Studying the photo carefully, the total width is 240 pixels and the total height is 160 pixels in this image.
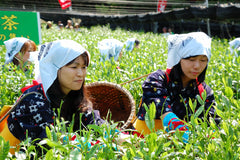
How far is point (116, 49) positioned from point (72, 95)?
87.4 inches

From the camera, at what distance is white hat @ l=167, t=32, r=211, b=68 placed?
189cm

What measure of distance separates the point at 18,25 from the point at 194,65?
366cm

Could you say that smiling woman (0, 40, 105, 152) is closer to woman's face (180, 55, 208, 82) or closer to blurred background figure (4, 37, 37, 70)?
woman's face (180, 55, 208, 82)

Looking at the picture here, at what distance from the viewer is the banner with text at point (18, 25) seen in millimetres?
4609

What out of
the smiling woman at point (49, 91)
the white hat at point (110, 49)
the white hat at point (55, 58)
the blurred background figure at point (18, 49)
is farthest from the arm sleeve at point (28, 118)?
the white hat at point (110, 49)

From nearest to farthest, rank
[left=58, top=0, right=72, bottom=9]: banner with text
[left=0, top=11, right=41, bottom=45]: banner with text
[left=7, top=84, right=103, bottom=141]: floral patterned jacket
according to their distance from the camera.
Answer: [left=7, top=84, right=103, bottom=141]: floral patterned jacket → [left=0, top=11, right=41, bottom=45]: banner with text → [left=58, top=0, right=72, bottom=9]: banner with text

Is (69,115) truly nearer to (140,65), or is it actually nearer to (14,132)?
(14,132)

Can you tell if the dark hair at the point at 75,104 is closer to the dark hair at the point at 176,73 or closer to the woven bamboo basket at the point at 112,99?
the woven bamboo basket at the point at 112,99

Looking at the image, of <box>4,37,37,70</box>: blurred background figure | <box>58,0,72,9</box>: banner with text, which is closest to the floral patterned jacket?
<box>4,37,37,70</box>: blurred background figure

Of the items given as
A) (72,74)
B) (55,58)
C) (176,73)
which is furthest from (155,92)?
(55,58)

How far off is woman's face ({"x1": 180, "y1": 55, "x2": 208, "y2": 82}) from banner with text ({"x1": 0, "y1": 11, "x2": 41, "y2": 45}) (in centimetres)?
338

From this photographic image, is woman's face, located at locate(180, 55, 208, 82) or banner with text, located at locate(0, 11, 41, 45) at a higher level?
banner with text, located at locate(0, 11, 41, 45)

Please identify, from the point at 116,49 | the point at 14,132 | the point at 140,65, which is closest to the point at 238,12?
the point at 116,49

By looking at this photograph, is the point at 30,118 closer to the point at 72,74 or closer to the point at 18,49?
the point at 72,74
